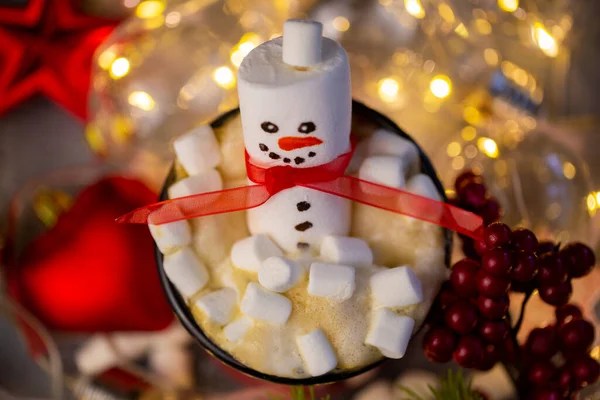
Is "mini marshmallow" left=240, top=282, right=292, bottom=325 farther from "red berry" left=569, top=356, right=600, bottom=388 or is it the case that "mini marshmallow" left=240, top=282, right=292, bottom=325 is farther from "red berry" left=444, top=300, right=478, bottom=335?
"red berry" left=569, top=356, right=600, bottom=388

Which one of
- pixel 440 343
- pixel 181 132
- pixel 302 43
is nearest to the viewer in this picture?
pixel 302 43

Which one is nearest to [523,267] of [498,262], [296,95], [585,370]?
[498,262]

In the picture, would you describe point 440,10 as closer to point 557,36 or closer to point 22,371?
point 557,36

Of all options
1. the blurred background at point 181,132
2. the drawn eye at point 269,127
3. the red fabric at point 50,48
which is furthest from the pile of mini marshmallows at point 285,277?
the red fabric at point 50,48

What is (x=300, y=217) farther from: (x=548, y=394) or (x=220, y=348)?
(x=548, y=394)

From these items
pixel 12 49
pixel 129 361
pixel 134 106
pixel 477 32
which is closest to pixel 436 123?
pixel 477 32

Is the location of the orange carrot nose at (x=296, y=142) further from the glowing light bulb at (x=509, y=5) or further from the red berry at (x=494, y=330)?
the glowing light bulb at (x=509, y=5)
